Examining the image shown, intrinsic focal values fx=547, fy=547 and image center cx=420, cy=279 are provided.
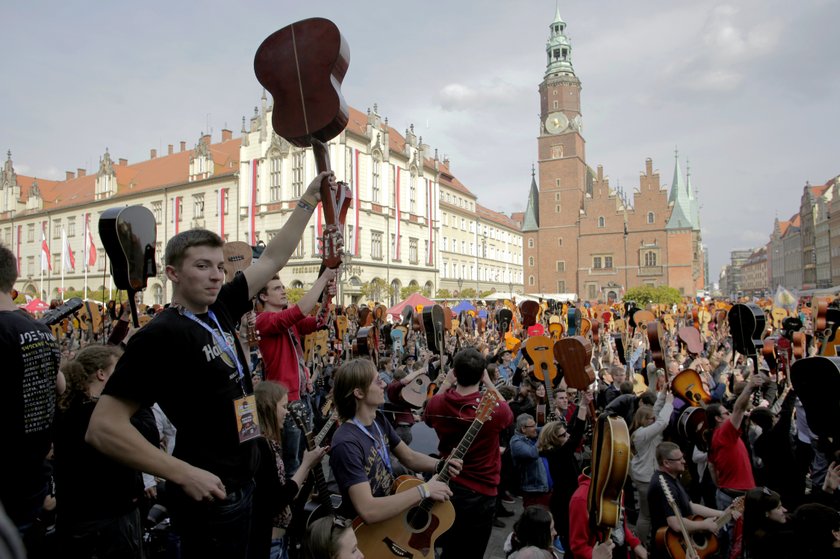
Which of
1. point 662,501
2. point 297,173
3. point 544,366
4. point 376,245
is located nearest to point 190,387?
point 662,501

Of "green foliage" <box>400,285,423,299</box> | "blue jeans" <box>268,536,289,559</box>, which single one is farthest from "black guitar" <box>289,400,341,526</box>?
"green foliage" <box>400,285,423,299</box>

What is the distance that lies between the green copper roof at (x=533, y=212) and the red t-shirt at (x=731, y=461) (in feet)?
249

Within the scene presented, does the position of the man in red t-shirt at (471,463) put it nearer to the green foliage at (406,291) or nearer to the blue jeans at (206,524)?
the blue jeans at (206,524)

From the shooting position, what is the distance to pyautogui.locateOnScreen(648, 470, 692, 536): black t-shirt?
14.0ft

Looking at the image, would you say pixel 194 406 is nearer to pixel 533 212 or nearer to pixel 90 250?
pixel 90 250

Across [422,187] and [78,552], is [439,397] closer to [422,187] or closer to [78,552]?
[78,552]

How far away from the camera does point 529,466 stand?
5555 mm

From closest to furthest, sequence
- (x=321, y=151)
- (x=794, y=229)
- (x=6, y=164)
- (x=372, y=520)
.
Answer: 1. (x=372, y=520)
2. (x=321, y=151)
3. (x=6, y=164)
4. (x=794, y=229)

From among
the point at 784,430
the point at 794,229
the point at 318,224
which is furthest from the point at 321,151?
the point at 794,229

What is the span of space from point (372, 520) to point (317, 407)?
17.1 ft

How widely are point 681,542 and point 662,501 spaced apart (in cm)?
30

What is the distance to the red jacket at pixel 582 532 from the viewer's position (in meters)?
3.70

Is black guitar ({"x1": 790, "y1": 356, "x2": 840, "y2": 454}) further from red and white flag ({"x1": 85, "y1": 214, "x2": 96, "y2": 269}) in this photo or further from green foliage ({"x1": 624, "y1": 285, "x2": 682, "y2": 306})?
green foliage ({"x1": 624, "y1": 285, "x2": 682, "y2": 306})

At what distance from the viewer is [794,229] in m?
109
